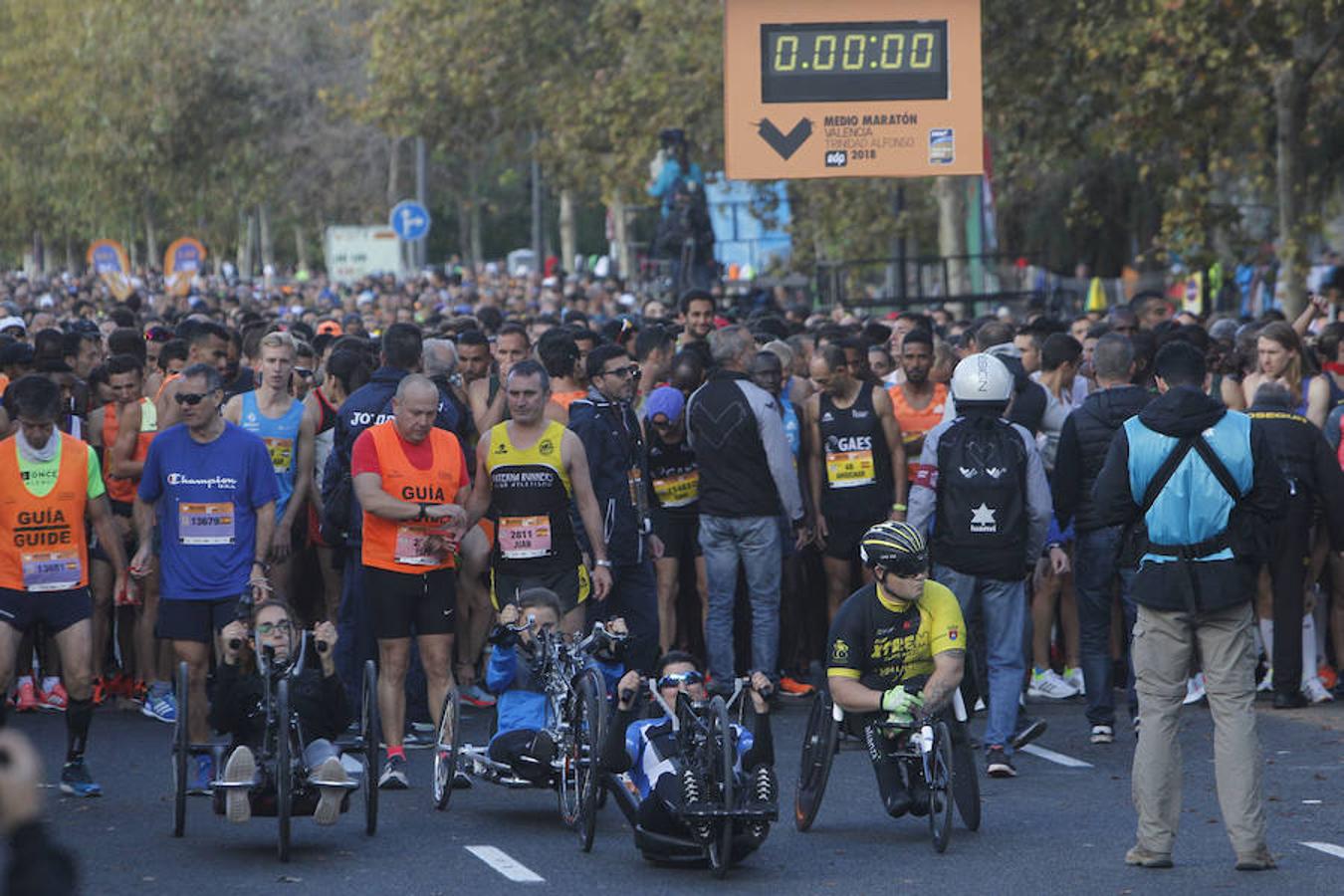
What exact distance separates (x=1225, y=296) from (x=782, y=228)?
742cm

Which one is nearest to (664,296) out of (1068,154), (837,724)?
(1068,154)

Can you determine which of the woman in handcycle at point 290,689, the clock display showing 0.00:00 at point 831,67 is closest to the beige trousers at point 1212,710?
the woman in handcycle at point 290,689

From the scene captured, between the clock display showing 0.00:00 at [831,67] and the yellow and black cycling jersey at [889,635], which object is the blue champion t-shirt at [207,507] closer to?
the yellow and black cycling jersey at [889,635]

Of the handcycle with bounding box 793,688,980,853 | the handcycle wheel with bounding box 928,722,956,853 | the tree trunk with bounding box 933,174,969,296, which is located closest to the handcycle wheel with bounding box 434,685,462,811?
the handcycle with bounding box 793,688,980,853

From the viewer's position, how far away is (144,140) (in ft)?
212

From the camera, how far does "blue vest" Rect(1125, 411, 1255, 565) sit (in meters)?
9.08

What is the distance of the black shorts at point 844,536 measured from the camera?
44.4 feet

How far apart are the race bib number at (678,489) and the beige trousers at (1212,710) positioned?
4.53 m

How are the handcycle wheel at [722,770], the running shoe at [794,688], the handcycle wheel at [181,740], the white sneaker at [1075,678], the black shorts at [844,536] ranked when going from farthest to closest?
the running shoe at [794,688] → the white sneaker at [1075,678] → the black shorts at [844,536] → the handcycle wheel at [181,740] → the handcycle wheel at [722,770]

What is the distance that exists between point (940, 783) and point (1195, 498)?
1.48 meters

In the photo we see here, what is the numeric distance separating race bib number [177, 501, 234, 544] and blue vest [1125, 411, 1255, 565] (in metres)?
4.01

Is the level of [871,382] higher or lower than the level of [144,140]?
lower

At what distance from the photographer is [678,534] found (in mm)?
13578

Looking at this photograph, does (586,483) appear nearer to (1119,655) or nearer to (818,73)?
(1119,655)
